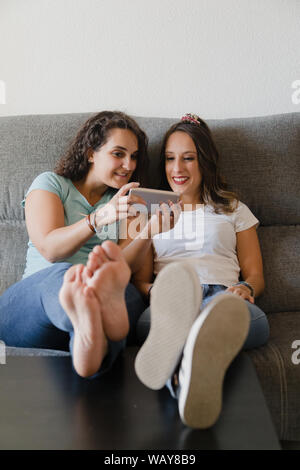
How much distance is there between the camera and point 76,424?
2.45 ft

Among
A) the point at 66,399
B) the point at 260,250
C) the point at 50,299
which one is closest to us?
the point at 66,399

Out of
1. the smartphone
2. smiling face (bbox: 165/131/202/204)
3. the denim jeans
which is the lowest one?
the denim jeans

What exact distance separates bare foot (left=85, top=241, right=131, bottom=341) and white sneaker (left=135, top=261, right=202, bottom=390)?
92 mm

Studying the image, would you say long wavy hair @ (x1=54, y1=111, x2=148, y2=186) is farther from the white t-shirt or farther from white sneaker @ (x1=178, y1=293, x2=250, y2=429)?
white sneaker @ (x1=178, y1=293, x2=250, y2=429)

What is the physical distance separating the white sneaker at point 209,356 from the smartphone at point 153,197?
53cm

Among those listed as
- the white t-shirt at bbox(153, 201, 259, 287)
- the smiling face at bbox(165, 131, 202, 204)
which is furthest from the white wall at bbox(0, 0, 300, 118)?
the white t-shirt at bbox(153, 201, 259, 287)

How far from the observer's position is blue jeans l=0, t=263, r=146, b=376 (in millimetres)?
986

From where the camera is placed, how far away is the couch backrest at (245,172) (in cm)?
150

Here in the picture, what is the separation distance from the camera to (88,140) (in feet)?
4.65

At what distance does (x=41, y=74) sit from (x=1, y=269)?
850 millimetres
